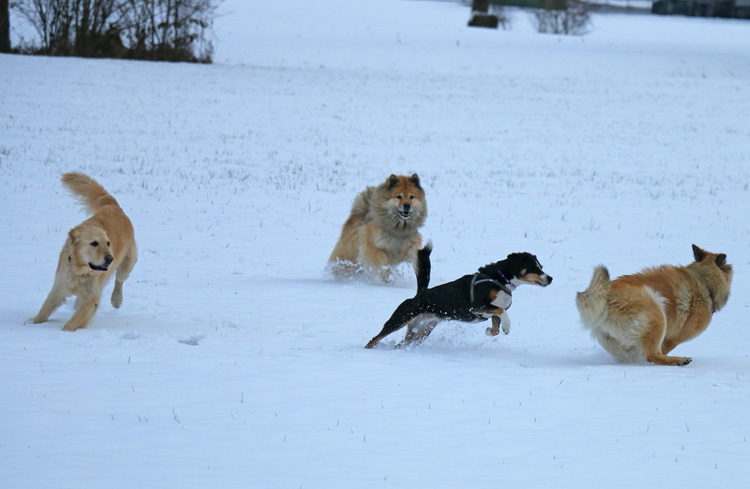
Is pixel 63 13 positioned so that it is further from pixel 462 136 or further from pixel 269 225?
pixel 269 225

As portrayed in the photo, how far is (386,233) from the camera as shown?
9297 millimetres

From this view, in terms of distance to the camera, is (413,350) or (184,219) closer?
(413,350)

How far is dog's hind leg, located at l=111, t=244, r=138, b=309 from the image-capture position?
Answer: 7.43m

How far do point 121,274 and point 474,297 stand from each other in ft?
11.3

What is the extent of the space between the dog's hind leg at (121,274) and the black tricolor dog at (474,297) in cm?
259

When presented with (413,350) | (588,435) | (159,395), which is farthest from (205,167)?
(588,435)

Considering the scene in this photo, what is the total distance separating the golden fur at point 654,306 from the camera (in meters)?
5.95

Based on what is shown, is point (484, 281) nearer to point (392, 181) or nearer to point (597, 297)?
point (597, 297)

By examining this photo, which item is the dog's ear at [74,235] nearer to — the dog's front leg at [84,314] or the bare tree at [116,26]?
the dog's front leg at [84,314]

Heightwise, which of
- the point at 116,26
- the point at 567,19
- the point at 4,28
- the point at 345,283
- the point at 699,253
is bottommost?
the point at 345,283

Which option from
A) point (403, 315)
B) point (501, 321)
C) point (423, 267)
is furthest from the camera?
point (423, 267)

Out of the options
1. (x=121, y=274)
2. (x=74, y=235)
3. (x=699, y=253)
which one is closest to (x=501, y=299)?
(x=699, y=253)

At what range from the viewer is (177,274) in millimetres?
9000

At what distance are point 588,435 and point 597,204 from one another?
1007cm
